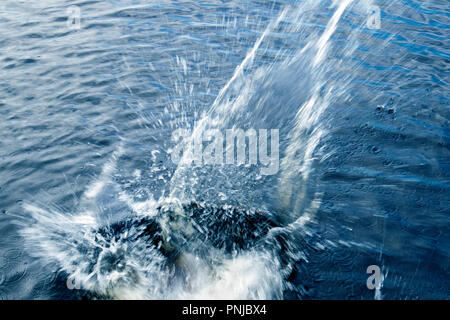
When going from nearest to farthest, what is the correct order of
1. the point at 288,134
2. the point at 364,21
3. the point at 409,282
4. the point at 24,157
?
the point at 409,282 < the point at 24,157 < the point at 288,134 < the point at 364,21

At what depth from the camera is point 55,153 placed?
5.72 m

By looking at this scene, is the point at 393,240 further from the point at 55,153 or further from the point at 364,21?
the point at 364,21

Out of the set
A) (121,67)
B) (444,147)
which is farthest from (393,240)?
(121,67)

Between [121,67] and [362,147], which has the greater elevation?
[121,67]

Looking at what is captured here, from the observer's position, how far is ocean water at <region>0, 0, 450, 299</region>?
13.4 feet

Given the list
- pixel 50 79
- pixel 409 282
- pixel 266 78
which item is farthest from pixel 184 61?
pixel 409 282

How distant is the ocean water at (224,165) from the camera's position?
4.08m

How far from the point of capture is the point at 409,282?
3912 mm

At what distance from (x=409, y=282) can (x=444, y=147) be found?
277 cm

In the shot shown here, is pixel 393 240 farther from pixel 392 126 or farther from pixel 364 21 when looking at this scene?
pixel 364 21

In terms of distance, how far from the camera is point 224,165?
563 centimetres

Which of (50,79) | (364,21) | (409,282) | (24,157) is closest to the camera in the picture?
(409,282)

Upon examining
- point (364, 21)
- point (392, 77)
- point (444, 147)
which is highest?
point (364, 21)

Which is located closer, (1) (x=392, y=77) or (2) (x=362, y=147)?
(2) (x=362, y=147)
